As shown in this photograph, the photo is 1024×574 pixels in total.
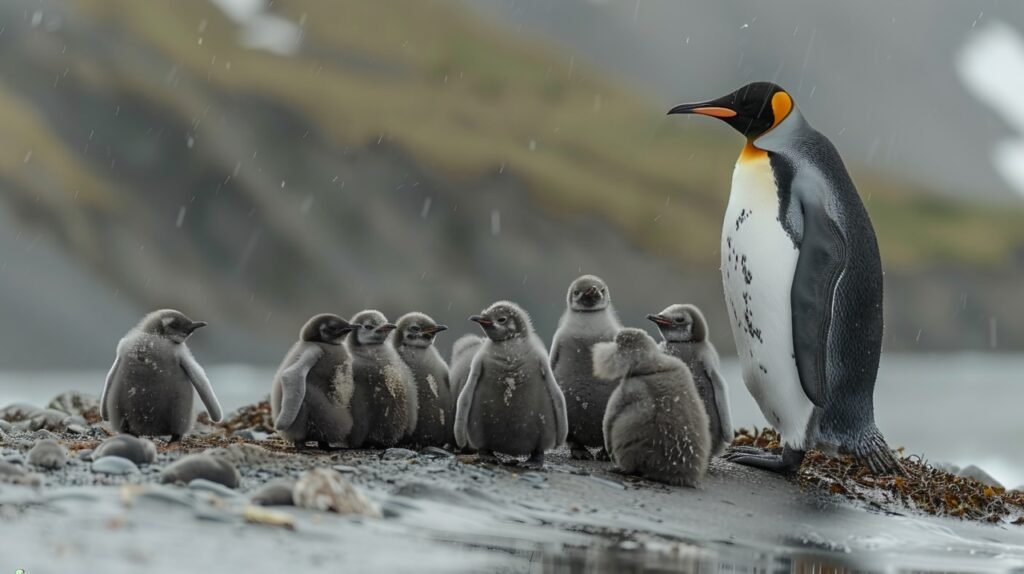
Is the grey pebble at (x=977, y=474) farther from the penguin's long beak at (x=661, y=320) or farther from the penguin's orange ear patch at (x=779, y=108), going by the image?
the penguin's long beak at (x=661, y=320)

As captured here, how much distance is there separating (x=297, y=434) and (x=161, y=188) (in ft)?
258

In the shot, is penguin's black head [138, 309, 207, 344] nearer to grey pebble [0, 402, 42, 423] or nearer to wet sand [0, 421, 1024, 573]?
wet sand [0, 421, 1024, 573]

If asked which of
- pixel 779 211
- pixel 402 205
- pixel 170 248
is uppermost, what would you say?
pixel 402 205

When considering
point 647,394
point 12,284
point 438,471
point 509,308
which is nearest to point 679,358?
point 647,394

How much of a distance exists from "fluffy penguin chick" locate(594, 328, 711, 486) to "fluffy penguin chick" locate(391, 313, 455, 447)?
2.96 feet

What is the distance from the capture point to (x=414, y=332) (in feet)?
19.6

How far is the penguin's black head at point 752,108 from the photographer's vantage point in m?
6.41

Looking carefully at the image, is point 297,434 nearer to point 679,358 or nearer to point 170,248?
point 679,358

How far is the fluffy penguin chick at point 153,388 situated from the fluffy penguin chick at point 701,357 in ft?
7.75

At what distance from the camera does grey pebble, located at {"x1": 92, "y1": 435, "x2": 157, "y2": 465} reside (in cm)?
443

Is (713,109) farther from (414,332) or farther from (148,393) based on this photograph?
(148,393)

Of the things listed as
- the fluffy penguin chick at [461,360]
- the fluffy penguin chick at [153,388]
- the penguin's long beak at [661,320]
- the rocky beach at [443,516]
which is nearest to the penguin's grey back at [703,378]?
the penguin's long beak at [661,320]

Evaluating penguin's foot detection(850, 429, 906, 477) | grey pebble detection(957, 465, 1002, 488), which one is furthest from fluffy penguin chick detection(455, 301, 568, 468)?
grey pebble detection(957, 465, 1002, 488)

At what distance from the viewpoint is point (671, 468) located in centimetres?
515
